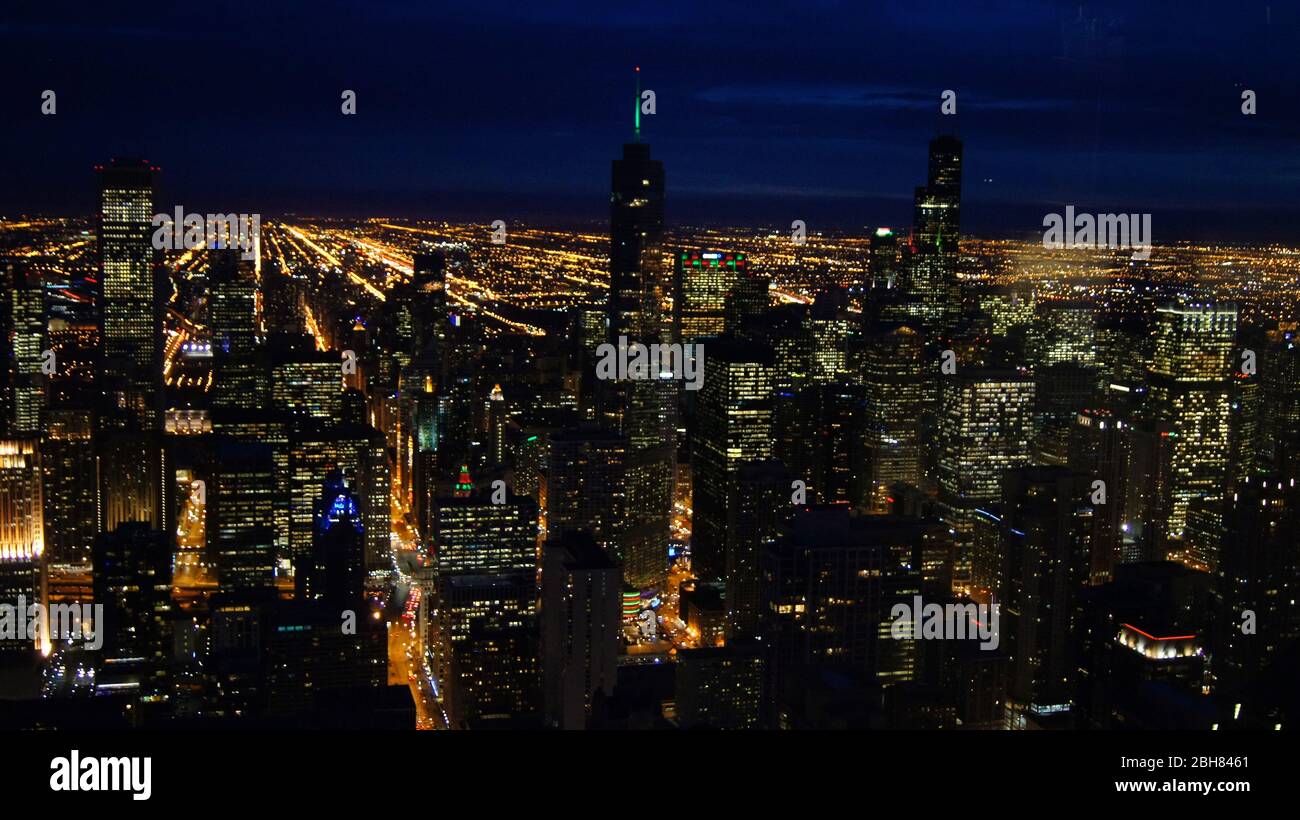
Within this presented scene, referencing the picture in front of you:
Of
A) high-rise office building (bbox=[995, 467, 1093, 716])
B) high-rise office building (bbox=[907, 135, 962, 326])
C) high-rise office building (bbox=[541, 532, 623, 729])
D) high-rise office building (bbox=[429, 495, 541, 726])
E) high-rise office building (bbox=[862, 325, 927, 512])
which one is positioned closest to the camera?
high-rise office building (bbox=[995, 467, 1093, 716])

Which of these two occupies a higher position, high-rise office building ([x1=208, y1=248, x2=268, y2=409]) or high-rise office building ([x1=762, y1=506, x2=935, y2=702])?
high-rise office building ([x1=208, y1=248, x2=268, y2=409])

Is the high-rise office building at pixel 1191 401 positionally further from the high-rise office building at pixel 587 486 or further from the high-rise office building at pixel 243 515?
the high-rise office building at pixel 243 515

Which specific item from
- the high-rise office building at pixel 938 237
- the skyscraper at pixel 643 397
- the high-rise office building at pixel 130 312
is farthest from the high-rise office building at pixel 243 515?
the high-rise office building at pixel 938 237

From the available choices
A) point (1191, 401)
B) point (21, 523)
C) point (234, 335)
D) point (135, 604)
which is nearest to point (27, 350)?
point (21, 523)

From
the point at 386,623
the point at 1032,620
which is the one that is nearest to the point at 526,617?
the point at 386,623

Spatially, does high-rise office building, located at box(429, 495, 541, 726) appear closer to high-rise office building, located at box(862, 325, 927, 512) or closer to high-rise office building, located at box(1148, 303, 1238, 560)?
high-rise office building, located at box(862, 325, 927, 512)

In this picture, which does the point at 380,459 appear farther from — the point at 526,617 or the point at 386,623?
the point at 526,617

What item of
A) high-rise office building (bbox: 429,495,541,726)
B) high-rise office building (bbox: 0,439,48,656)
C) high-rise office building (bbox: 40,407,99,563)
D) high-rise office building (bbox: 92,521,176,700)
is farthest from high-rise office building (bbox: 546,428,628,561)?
high-rise office building (bbox: 0,439,48,656)

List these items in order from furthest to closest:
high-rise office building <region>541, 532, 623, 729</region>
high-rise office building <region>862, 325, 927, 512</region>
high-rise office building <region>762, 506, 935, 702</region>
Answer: high-rise office building <region>862, 325, 927, 512</region> < high-rise office building <region>762, 506, 935, 702</region> < high-rise office building <region>541, 532, 623, 729</region>

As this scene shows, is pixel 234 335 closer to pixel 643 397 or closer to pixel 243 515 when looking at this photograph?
pixel 243 515

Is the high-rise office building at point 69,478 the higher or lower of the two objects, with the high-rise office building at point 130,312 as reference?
lower

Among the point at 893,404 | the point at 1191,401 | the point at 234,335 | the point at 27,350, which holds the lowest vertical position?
the point at 893,404
